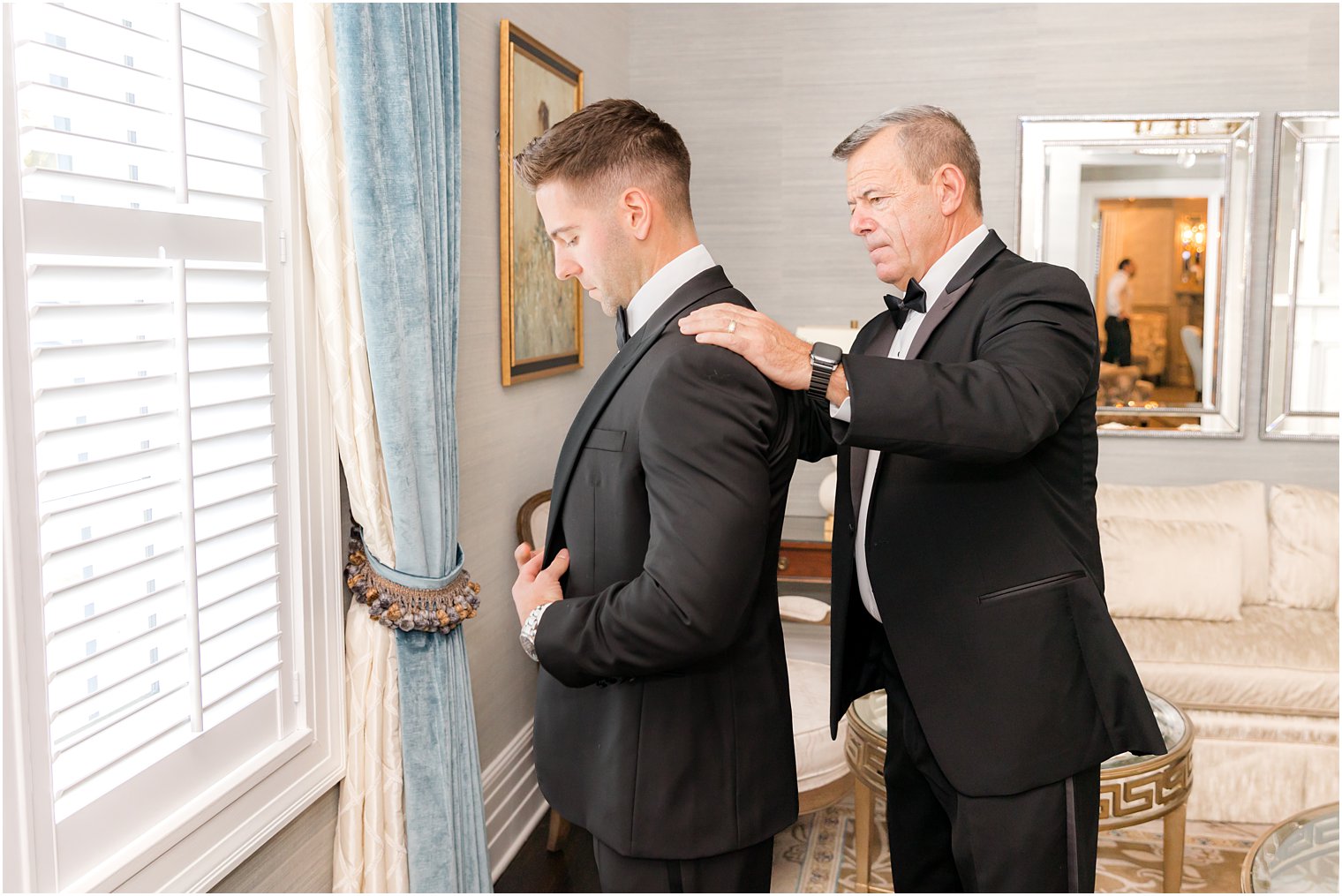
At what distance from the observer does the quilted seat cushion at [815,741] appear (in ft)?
9.27

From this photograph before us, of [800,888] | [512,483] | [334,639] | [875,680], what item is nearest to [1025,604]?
[875,680]

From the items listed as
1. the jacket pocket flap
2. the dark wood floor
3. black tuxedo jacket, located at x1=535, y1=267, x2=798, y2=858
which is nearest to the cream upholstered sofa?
the dark wood floor

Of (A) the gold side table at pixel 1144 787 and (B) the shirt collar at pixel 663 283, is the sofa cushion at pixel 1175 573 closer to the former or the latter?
(A) the gold side table at pixel 1144 787

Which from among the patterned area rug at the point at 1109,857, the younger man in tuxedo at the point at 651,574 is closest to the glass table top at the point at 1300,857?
the patterned area rug at the point at 1109,857

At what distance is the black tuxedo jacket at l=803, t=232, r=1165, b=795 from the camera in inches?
62.4

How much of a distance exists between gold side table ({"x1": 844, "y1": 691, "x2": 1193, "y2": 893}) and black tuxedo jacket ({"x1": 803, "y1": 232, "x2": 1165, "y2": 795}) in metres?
0.61

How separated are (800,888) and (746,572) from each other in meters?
1.89

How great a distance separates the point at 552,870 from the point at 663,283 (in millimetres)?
2098

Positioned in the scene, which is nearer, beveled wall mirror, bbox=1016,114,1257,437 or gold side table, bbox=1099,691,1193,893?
gold side table, bbox=1099,691,1193,893

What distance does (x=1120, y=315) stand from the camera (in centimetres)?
416

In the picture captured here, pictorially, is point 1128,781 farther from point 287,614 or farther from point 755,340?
point 287,614

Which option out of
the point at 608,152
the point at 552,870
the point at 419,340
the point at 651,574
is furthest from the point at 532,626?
the point at 552,870

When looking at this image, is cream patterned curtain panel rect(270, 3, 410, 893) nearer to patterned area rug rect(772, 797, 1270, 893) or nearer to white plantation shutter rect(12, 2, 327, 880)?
white plantation shutter rect(12, 2, 327, 880)

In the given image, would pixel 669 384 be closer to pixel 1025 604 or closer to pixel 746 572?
pixel 746 572
